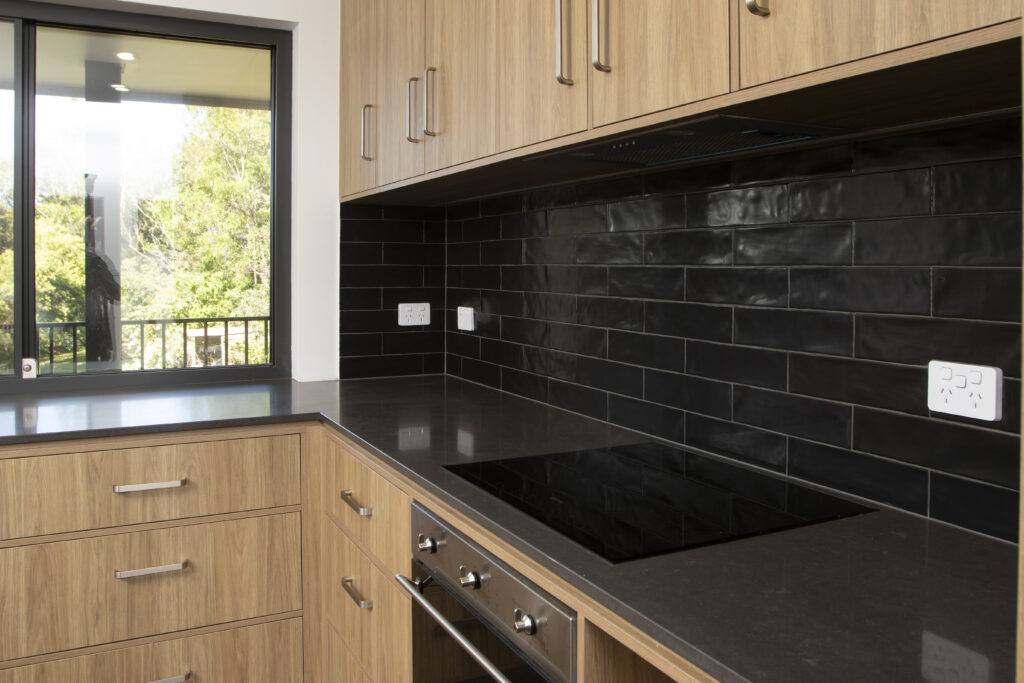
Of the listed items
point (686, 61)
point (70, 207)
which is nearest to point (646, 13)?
point (686, 61)

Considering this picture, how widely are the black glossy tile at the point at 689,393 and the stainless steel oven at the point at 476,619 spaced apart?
2.03ft

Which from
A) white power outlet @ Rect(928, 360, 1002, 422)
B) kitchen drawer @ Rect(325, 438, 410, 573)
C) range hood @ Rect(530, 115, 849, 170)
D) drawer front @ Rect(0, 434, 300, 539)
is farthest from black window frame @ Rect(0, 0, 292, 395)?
white power outlet @ Rect(928, 360, 1002, 422)

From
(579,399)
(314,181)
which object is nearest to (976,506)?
(579,399)

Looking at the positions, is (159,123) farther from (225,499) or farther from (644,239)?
(644,239)

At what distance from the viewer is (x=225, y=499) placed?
224cm

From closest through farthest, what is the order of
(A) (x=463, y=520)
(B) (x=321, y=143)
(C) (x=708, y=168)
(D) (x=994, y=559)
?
1. (D) (x=994, y=559)
2. (A) (x=463, y=520)
3. (C) (x=708, y=168)
4. (B) (x=321, y=143)

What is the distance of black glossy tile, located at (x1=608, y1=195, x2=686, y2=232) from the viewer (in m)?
1.83

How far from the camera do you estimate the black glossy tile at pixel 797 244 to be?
1.45 metres

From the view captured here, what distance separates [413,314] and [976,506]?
2069 mm

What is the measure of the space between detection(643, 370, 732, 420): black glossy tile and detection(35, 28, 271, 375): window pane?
61.6 inches

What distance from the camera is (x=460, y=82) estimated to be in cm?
196

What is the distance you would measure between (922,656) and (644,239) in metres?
1.23

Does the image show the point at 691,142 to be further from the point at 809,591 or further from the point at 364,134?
the point at 364,134

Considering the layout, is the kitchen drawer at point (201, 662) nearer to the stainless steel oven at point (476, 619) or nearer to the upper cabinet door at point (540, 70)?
the stainless steel oven at point (476, 619)
